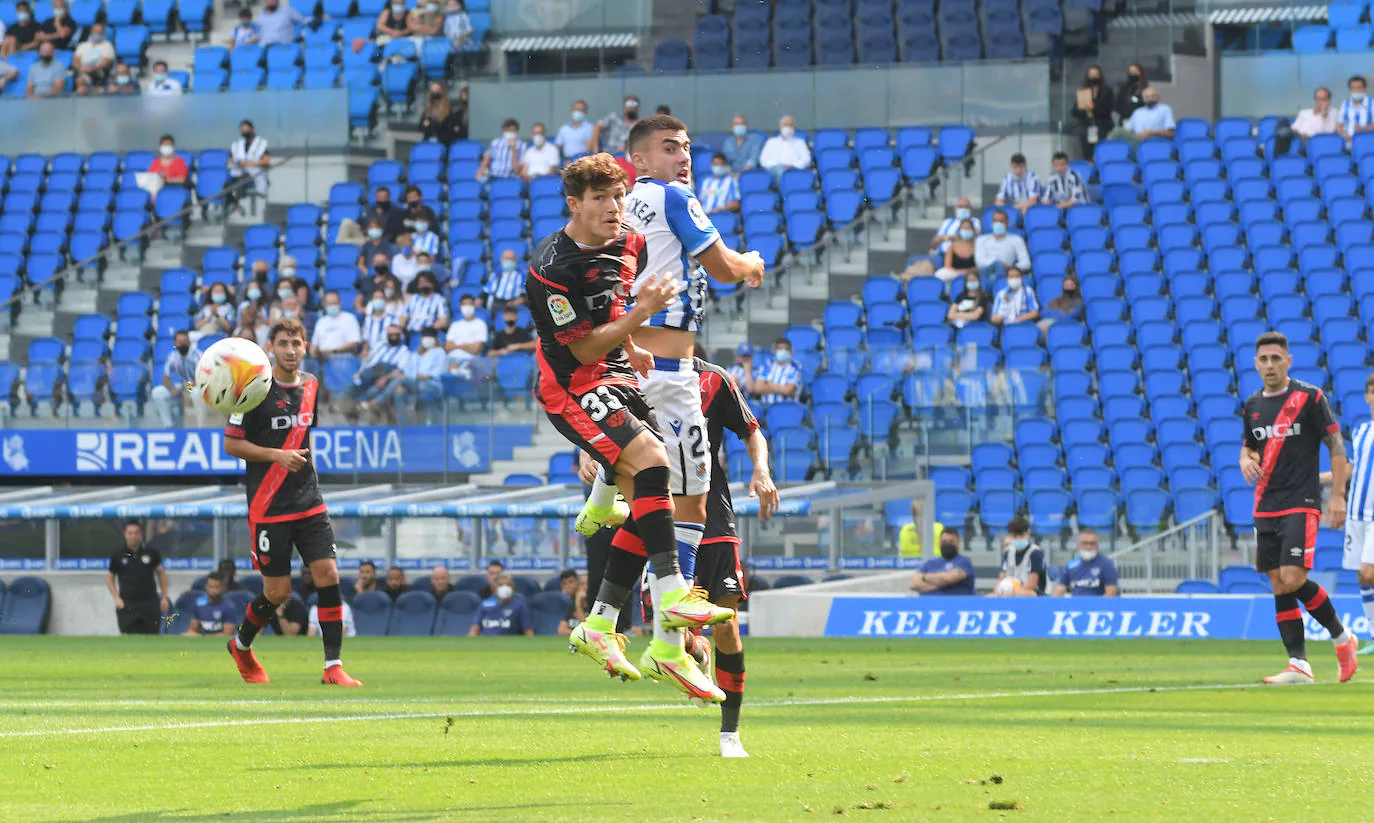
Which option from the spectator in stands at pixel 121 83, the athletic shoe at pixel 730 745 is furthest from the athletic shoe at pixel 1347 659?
the spectator in stands at pixel 121 83

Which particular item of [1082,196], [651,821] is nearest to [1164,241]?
[1082,196]

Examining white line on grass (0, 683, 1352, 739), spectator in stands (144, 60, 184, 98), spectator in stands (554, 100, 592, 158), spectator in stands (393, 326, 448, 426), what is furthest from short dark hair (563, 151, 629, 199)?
spectator in stands (144, 60, 184, 98)

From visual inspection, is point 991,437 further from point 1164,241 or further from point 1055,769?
point 1055,769

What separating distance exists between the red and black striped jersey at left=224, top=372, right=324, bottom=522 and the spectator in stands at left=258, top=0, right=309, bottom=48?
24.3 meters

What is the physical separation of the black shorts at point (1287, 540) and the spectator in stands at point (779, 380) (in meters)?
11.1

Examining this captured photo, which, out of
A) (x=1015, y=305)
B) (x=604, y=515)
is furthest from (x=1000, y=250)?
(x=604, y=515)

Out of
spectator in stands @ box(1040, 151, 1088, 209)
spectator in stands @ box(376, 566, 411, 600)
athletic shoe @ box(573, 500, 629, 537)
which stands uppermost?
spectator in stands @ box(1040, 151, 1088, 209)

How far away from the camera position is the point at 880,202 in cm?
2977

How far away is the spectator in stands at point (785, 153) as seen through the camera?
3069 cm

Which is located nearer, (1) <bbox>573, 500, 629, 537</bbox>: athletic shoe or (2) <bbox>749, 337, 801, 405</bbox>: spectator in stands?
(1) <bbox>573, 500, 629, 537</bbox>: athletic shoe

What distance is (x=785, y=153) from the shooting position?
1212 inches

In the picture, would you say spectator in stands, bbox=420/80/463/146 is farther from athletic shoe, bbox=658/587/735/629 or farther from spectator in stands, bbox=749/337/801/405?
athletic shoe, bbox=658/587/735/629

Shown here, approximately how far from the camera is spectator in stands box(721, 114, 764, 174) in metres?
31.0

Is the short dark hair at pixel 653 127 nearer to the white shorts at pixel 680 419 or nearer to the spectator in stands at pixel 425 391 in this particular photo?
the white shorts at pixel 680 419
